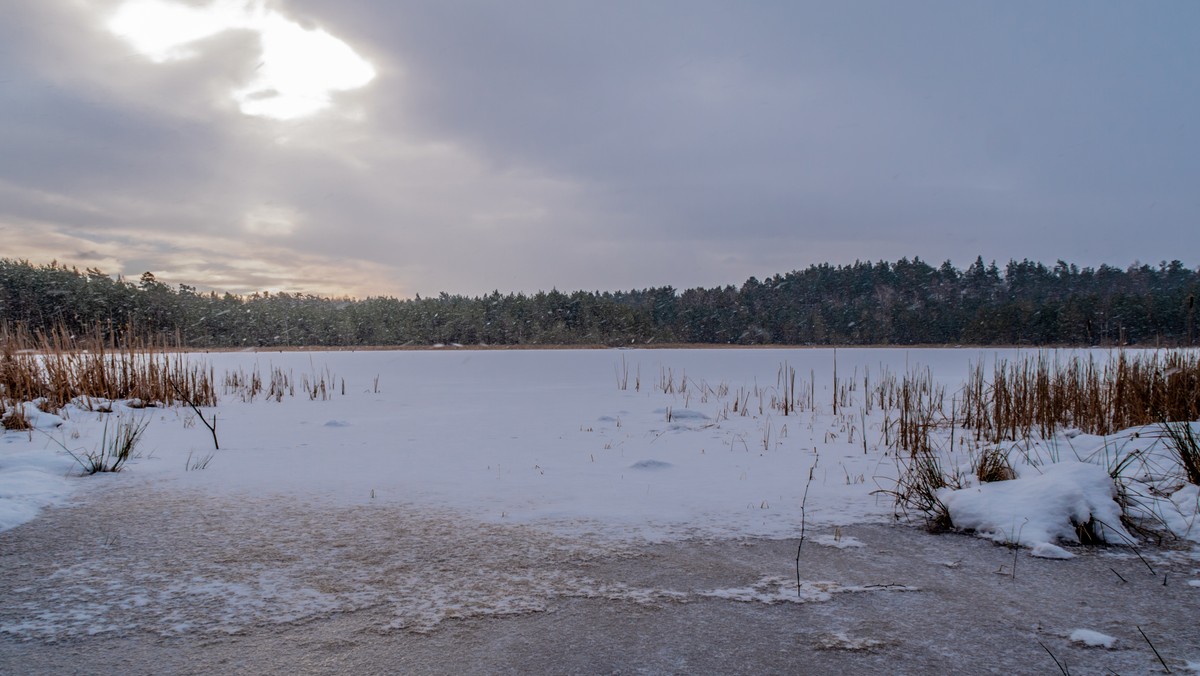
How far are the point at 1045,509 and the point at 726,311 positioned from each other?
6854cm

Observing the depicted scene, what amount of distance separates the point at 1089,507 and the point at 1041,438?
3.26m

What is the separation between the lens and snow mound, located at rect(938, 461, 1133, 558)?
2.83 m

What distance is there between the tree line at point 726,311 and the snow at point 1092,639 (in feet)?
167

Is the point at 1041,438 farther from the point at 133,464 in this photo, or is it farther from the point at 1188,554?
the point at 133,464

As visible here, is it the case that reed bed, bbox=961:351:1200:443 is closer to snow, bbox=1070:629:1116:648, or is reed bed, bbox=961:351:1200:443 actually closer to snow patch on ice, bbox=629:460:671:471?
snow patch on ice, bbox=629:460:671:471

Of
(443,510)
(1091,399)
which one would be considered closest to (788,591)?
(443,510)

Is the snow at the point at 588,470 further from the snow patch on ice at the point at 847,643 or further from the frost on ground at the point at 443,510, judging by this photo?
the snow patch on ice at the point at 847,643

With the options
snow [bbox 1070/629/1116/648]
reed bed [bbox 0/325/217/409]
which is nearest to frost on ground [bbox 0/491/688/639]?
snow [bbox 1070/629/1116/648]

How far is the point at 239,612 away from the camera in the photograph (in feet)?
6.53

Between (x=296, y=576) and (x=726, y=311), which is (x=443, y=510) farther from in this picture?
(x=726, y=311)

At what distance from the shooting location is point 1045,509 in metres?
2.97

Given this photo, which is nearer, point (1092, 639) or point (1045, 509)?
→ point (1092, 639)

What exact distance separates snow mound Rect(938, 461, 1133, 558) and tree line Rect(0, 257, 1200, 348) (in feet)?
162

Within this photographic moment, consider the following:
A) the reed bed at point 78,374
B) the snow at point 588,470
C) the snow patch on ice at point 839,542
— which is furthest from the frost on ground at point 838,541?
the reed bed at point 78,374
